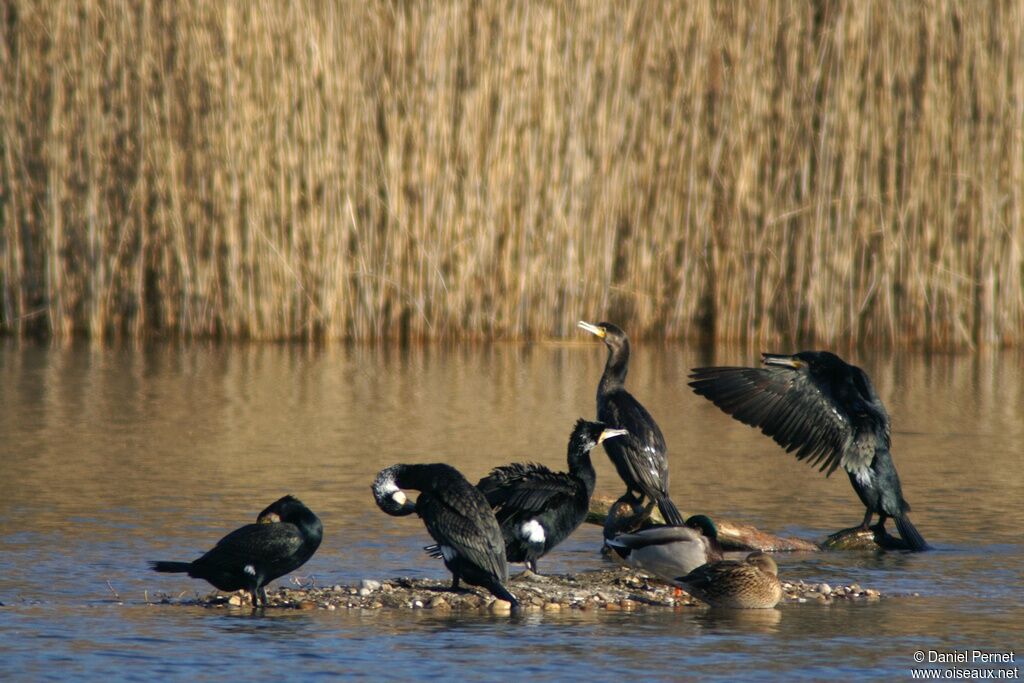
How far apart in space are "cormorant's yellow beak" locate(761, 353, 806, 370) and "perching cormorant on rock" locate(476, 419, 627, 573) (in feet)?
5.35

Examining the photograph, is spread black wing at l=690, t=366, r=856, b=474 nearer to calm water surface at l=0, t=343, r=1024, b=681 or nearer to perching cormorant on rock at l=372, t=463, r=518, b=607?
calm water surface at l=0, t=343, r=1024, b=681

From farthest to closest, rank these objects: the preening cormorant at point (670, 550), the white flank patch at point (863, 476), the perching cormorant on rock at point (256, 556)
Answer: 1. the white flank patch at point (863, 476)
2. the preening cormorant at point (670, 550)
3. the perching cormorant on rock at point (256, 556)

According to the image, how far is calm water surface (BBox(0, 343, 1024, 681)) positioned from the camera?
568 cm

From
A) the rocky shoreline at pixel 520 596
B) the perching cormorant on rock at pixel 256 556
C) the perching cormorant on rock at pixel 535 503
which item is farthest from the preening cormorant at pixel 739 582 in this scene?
the perching cormorant on rock at pixel 256 556

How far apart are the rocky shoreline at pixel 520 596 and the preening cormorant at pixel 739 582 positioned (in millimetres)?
188

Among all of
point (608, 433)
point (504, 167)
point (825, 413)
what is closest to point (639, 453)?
point (608, 433)

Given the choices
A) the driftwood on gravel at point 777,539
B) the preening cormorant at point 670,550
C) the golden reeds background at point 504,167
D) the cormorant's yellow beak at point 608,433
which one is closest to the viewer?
the preening cormorant at point 670,550

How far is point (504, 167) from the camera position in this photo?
53.0 ft

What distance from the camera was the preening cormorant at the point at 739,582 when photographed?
21.1ft

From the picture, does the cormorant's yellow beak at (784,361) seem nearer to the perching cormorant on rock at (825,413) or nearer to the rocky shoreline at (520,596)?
the perching cormorant on rock at (825,413)

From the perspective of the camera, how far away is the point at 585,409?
12.5 metres

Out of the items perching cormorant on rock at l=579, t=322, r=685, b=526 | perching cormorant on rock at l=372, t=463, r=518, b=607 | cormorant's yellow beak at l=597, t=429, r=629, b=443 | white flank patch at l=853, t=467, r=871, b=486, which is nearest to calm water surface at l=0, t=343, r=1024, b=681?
perching cormorant on rock at l=372, t=463, r=518, b=607

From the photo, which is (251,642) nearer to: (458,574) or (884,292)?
(458,574)

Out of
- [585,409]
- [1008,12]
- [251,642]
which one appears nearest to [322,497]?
[251,642]
